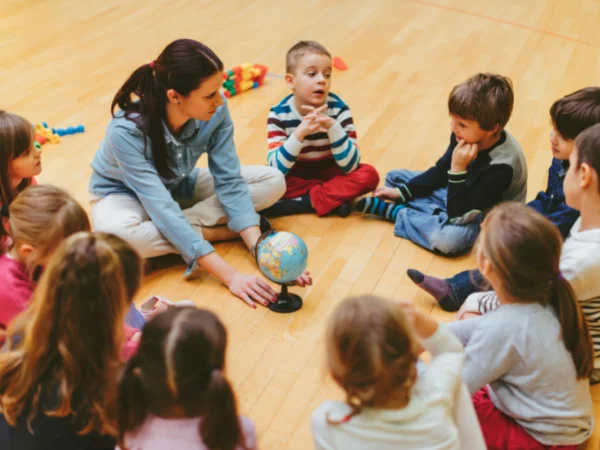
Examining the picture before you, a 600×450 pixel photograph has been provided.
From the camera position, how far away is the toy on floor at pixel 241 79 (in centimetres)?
392

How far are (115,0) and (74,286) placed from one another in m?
4.39

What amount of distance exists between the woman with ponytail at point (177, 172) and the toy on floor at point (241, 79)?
50.4 inches

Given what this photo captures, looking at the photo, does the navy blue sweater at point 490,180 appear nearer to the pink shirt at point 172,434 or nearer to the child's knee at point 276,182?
the child's knee at point 276,182

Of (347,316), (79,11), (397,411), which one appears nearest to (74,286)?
(347,316)

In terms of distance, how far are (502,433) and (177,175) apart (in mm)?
1500

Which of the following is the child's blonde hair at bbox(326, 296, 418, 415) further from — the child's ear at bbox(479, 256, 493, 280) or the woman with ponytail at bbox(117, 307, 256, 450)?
the child's ear at bbox(479, 256, 493, 280)

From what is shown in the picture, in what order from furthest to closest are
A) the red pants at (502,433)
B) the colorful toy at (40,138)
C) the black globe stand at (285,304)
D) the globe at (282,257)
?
the colorful toy at (40,138)
the black globe stand at (285,304)
the globe at (282,257)
the red pants at (502,433)

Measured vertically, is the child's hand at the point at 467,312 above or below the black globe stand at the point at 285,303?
above

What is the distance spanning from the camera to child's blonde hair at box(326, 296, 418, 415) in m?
1.31

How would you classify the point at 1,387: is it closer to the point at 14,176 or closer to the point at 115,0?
the point at 14,176

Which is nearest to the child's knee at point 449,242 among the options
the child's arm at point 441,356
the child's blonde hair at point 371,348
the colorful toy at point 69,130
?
the child's arm at point 441,356

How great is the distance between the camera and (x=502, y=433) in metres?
1.78

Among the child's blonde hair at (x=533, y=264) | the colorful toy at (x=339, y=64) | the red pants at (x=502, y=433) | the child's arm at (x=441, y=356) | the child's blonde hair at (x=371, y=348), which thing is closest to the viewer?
the child's blonde hair at (x=371, y=348)

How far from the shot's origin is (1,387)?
1.51m
